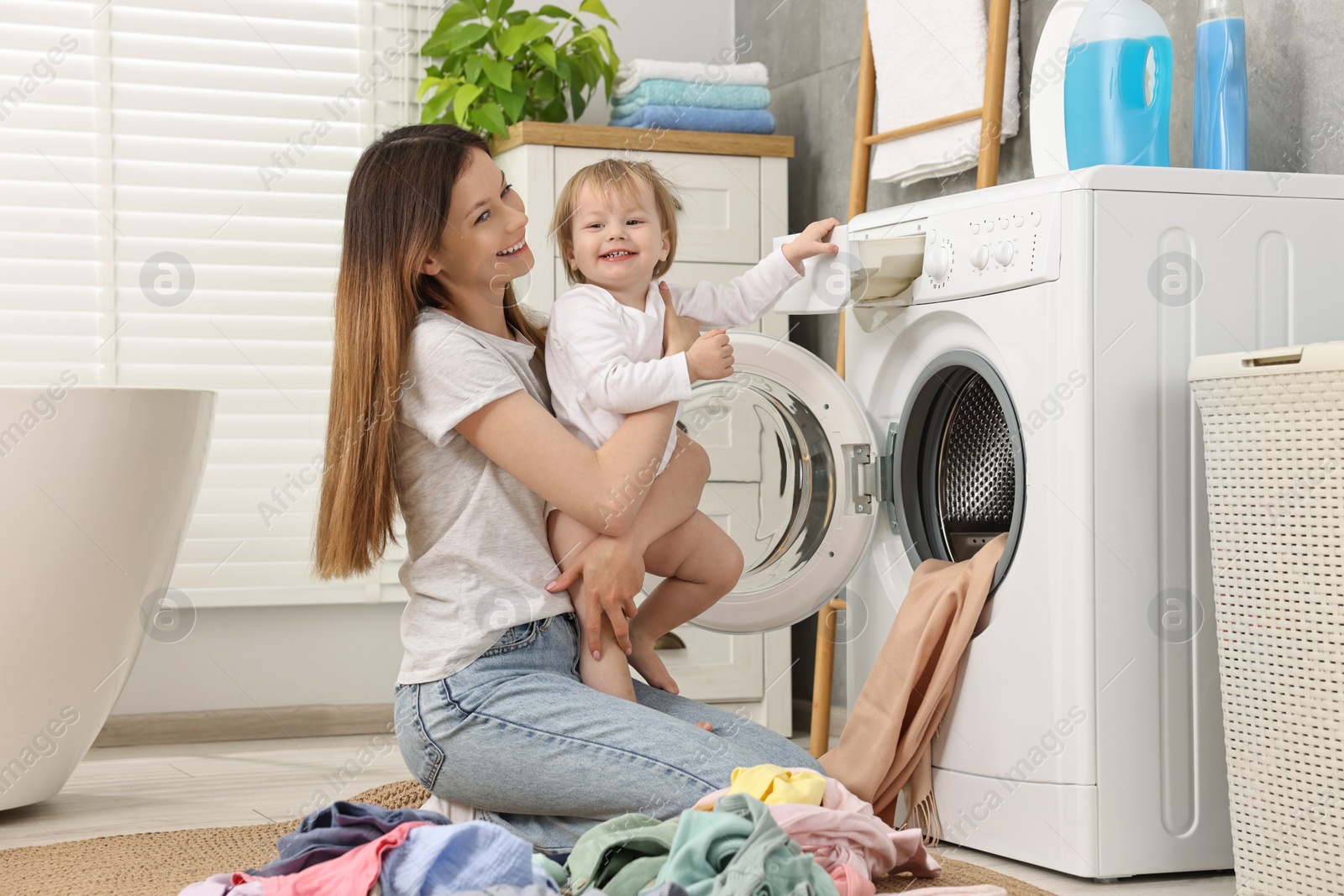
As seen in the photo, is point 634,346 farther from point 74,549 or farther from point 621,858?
point 74,549

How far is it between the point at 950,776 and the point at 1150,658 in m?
0.34

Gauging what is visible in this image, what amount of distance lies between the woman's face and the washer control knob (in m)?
0.56

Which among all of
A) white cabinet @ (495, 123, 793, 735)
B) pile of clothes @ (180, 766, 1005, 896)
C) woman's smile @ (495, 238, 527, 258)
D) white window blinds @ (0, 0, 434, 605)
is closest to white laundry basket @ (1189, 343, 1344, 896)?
pile of clothes @ (180, 766, 1005, 896)

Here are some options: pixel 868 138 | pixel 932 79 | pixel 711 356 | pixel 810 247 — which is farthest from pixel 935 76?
pixel 711 356

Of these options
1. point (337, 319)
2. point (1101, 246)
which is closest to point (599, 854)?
point (337, 319)

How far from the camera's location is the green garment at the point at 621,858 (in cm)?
132

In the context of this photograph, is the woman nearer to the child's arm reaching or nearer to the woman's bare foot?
the woman's bare foot

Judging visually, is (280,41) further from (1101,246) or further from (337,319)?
(1101,246)

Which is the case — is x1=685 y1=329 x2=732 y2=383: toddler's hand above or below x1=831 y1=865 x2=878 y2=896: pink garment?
above

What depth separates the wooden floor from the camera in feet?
5.33

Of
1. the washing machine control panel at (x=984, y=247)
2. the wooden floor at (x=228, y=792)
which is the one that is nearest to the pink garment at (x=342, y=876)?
the wooden floor at (x=228, y=792)

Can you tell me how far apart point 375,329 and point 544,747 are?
1.71 feet

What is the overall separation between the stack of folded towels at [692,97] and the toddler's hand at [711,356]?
4.00 ft

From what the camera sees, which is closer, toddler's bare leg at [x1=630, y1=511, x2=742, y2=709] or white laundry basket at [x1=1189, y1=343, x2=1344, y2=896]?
white laundry basket at [x1=1189, y1=343, x2=1344, y2=896]
